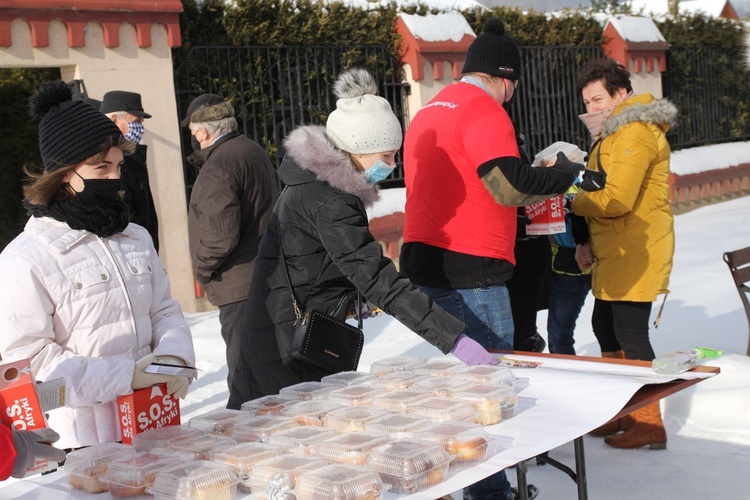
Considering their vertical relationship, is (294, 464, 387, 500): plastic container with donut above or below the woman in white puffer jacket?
below

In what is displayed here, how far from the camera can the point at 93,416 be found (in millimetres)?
2537

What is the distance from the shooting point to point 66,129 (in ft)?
8.23

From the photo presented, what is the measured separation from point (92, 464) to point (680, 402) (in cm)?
370

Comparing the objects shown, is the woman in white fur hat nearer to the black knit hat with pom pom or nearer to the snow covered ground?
the black knit hat with pom pom

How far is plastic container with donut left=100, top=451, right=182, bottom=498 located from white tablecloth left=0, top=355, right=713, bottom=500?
0.06 metres

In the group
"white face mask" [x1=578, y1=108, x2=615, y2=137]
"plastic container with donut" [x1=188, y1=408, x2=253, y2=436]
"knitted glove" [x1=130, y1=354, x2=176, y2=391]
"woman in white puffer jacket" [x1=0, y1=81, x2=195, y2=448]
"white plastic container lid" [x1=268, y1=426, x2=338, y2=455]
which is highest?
"white face mask" [x1=578, y1=108, x2=615, y2=137]

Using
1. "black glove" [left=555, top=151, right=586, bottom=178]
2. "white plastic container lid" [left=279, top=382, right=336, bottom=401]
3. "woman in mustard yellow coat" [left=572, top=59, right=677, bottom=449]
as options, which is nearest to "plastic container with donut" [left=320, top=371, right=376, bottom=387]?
"white plastic container lid" [left=279, top=382, right=336, bottom=401]

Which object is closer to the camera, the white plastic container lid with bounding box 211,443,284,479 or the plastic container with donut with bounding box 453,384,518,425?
the white plastic container lid with bounding box 211,443,284,479

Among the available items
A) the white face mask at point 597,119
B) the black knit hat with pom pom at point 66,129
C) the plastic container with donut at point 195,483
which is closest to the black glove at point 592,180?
the white face mask at point 597,119

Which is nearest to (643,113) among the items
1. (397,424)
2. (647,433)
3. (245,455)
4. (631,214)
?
(631,214)

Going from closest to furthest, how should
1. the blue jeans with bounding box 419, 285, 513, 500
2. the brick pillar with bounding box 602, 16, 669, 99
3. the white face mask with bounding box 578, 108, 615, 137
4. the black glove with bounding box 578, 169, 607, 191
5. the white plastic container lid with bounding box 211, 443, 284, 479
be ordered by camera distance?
the white plastic container lid with bounding box 211, 443, 284, 479 → the blue jeans with bounding box 419, 285, 513, 500 → the black glove with bounding box 578, 169, 607, 191 → the white face mask with bounding box 578, 108, 615, 137 → the brick pillar with bounding box 602, 16, 669, 99

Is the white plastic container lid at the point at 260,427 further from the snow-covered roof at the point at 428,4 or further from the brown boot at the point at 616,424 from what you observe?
the snow-covered roof at the point at 428,4

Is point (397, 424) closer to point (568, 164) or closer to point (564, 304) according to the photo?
point (568, 164)

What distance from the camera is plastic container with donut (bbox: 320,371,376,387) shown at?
2762 millimetres
